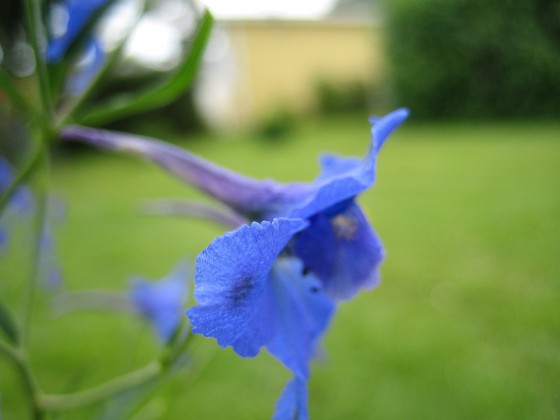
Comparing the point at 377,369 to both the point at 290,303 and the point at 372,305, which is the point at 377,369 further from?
the point at 290,303

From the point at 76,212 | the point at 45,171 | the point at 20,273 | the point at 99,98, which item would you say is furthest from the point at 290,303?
the point at 99,98

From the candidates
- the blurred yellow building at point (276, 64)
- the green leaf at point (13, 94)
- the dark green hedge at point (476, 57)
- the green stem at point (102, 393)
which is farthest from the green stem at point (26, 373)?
the blurred yellow building at point (276, 64)

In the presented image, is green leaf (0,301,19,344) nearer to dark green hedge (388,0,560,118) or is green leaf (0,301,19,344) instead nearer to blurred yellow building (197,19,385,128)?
dark green hedge (388,0,560,118)

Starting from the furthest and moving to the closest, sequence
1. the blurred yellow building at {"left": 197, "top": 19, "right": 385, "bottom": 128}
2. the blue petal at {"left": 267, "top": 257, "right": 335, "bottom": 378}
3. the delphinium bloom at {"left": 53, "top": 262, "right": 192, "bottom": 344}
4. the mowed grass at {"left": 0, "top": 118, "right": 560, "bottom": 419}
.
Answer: the blurred yellow building at {"left": 197, "top": 19, "right": 385, "bottom": 128}
the mowed grass at {"left": 0, "top": 118, "right": 560, "bottom": 419}
the delphinium bloom at {"left": 53, "top": 262, "right": 192, "bottom": 344}
the blue petal at {"left": 267, "top": 257, "right": 335, "bottom": 378}

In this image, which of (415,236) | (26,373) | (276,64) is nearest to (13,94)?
(26,373)

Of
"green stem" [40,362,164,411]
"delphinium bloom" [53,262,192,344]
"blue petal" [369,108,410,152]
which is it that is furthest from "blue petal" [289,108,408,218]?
"delphinium bloom" [53,262,192,344]

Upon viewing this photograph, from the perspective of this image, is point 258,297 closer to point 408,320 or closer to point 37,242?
point 37,242
